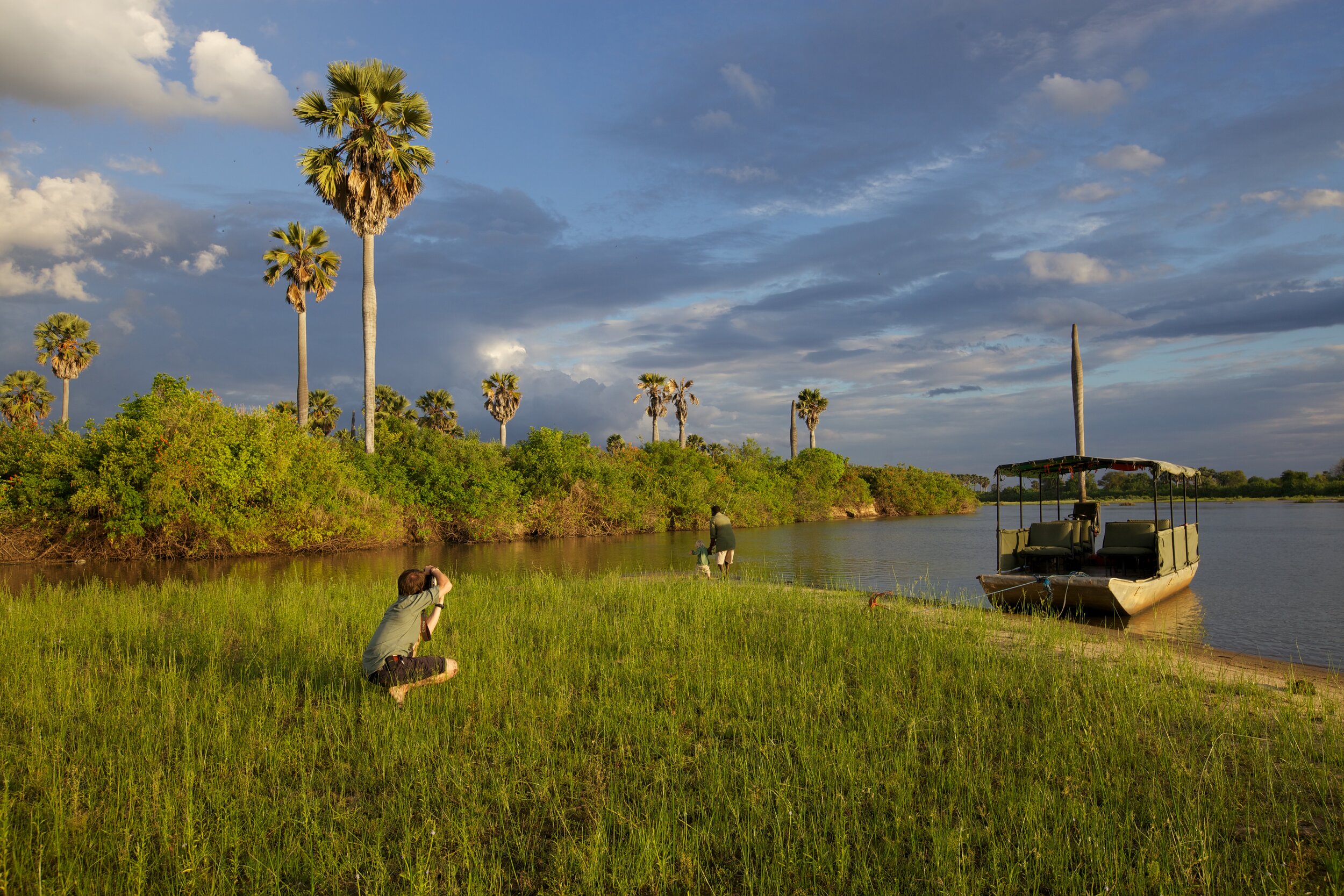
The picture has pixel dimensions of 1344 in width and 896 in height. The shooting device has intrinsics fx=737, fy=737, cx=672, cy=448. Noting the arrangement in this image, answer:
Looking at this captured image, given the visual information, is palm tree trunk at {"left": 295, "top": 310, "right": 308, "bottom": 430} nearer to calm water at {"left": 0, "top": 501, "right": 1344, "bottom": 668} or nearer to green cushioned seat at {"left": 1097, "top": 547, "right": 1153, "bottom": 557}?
calm water at {"left": 0, "top": 501, "right": 1344, "bottom": 668}

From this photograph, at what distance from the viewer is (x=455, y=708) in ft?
20.5

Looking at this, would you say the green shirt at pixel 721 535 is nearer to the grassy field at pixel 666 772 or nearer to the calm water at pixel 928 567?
the calm water at pixel 928 567

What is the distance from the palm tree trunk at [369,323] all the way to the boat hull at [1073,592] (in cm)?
2732

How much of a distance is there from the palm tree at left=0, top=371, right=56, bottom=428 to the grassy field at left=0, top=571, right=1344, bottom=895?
55.8 meters

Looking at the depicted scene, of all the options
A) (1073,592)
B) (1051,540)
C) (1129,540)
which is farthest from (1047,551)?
(1073,592)

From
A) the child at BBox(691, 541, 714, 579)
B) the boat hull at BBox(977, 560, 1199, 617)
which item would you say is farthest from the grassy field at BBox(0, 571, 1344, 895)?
the child at BBox(691, 541, 714, 579)

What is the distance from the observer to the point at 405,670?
6297 mm

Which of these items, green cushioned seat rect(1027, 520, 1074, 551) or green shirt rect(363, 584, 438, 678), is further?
green cushioned seat rect(1027, 520, 1074, 551)

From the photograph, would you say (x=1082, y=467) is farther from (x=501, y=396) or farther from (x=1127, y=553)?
(x=501, y=396)

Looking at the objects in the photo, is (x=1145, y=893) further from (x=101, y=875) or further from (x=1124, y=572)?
(x=1124, y=572)

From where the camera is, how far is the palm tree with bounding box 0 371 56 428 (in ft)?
165

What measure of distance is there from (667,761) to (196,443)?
84.6 ft

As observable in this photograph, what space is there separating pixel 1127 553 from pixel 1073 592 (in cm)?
399

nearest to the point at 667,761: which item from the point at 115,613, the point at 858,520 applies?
the point at 115,613
